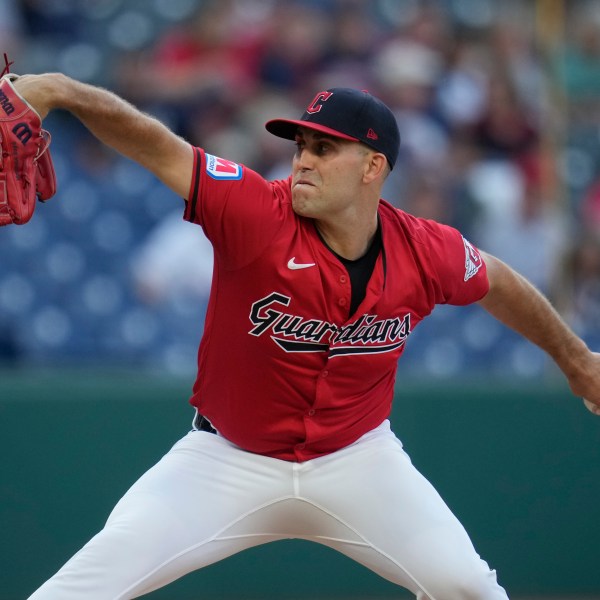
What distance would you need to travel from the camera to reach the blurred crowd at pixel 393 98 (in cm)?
770

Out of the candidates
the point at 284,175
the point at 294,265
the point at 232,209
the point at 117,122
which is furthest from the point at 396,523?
the point at 284,175

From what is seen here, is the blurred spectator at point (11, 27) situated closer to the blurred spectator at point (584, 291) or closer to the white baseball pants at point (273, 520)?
the blurred spectator at point (584, 291)

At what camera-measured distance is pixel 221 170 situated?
387 cm

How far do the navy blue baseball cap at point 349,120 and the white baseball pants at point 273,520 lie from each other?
116 cm

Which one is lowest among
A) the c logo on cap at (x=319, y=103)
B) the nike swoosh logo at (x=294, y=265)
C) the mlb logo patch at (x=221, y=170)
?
the nike swoosh logo at (x=294, y=265)

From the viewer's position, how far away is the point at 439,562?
3.92 m

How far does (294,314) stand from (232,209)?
0.46 m

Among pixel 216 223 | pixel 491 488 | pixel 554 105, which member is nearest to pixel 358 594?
pixel 491 488

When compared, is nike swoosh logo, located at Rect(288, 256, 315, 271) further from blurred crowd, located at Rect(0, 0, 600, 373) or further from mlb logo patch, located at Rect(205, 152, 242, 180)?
blurred crowd, located at Rect(0, 0, 600, 373)

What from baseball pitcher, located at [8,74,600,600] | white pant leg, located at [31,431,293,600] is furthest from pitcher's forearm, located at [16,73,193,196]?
white pant leg, located at [31,431,293,600]

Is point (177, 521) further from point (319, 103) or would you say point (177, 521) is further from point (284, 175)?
point (284, 175)

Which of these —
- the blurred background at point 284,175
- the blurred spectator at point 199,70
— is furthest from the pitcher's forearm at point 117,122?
the blurred spectator at point 199,70

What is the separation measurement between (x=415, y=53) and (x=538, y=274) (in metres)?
1.98

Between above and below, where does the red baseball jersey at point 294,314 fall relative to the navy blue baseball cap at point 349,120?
below
